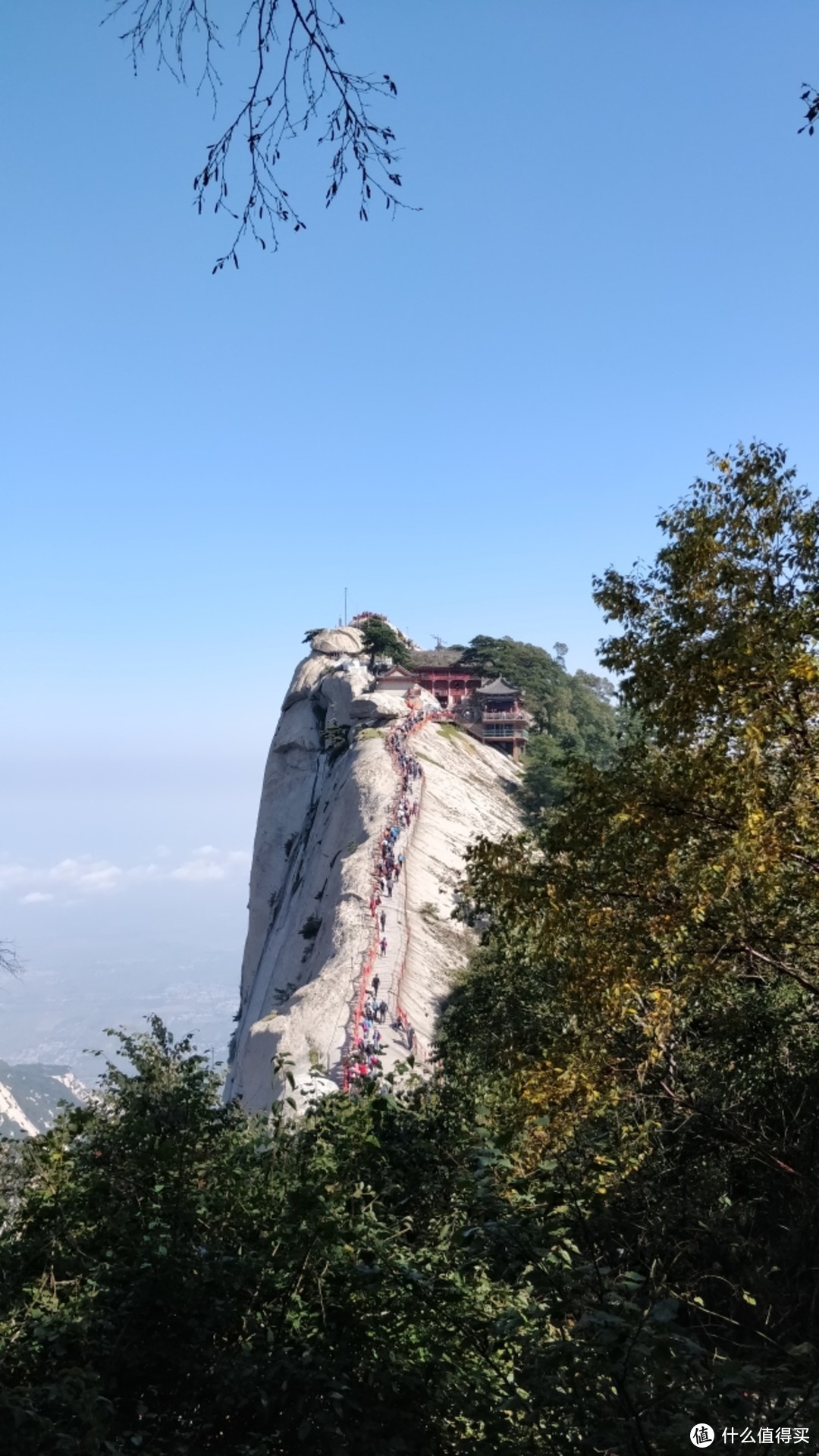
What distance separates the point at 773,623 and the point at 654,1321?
451cm

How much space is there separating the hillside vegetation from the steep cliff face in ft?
5.30

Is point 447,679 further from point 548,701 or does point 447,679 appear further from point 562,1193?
point 562,1193

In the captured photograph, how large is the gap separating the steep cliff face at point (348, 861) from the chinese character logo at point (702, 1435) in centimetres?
456

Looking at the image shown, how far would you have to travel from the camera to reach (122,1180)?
7.84 m

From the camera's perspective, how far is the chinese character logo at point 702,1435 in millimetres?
3660

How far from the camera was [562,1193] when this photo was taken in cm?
474

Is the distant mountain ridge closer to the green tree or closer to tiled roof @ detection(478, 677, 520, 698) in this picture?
tiled roof @ detection(478, 677, 520, 698)

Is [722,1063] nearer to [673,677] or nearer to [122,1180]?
[673,677]

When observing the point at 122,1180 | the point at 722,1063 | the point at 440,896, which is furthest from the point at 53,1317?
the point at 440,896

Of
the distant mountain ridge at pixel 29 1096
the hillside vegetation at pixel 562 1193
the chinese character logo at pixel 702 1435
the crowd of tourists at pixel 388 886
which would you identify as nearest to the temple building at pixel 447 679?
the crowd of tourists at pixel 388 886

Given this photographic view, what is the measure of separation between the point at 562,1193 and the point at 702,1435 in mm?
1181

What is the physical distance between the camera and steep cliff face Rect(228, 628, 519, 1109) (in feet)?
83.8

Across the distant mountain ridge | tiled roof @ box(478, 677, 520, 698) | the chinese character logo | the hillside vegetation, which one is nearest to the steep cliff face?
the hillside vegetation

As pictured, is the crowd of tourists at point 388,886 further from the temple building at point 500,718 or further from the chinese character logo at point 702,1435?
the temple building at point 500,718
